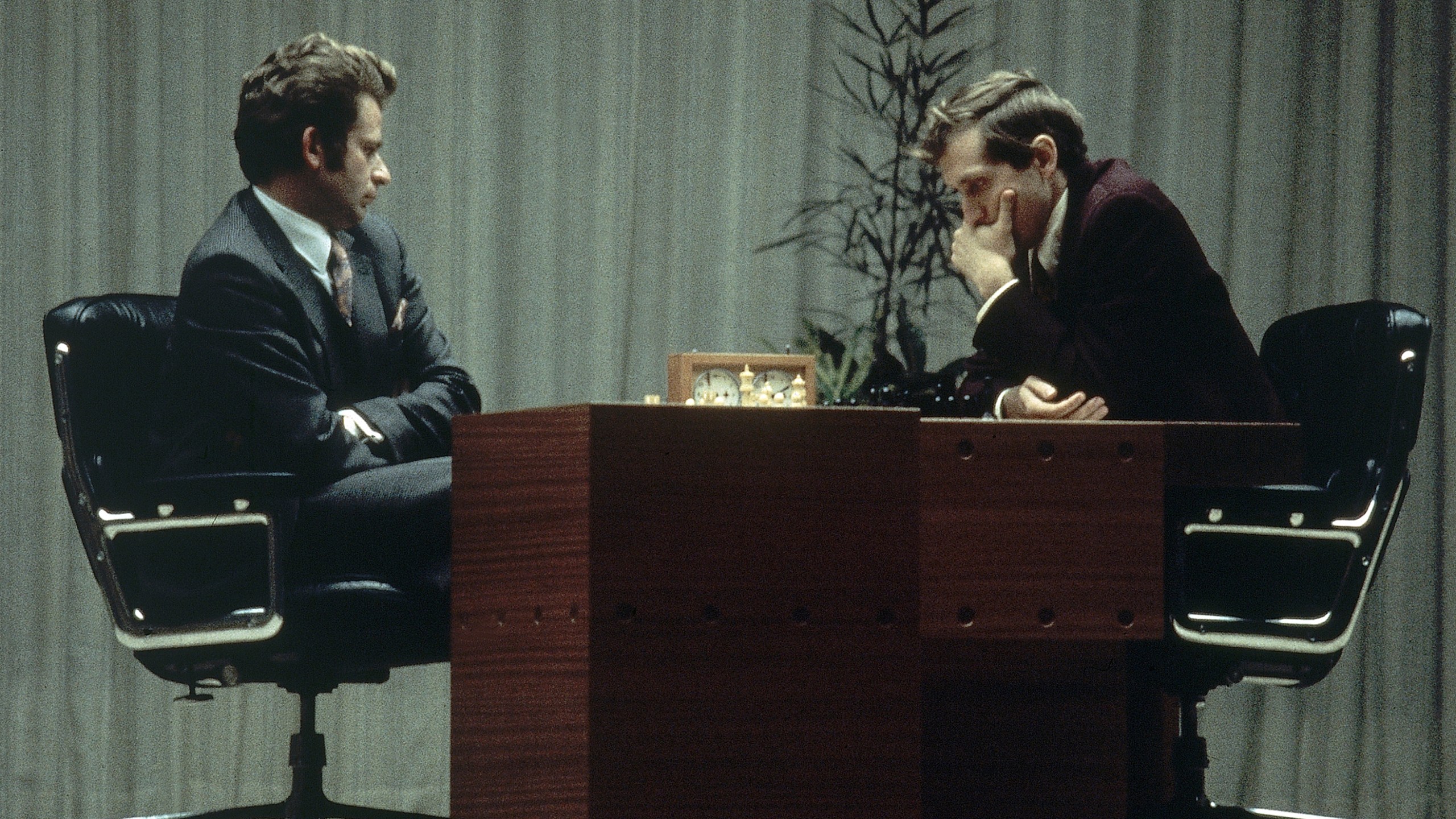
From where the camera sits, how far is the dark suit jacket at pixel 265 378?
2.37 meters

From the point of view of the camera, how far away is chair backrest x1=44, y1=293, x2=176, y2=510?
2.27m

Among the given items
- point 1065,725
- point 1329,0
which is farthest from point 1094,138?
point 1065,725

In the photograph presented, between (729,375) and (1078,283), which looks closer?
(729,375)

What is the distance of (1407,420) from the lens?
2.31 m

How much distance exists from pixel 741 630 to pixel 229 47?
8.03 feet

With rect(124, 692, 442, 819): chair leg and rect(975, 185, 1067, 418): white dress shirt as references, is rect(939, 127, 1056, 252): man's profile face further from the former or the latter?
rect(124, 692, 442, 819): chair leg

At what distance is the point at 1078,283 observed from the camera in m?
2.44

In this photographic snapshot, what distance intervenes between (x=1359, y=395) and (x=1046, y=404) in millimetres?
513

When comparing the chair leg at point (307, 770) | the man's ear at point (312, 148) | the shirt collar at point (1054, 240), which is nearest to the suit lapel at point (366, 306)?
the man's ear at point (312, 148)

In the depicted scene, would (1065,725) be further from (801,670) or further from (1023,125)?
(1023,125)

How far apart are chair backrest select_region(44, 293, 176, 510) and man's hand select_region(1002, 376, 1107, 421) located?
1.38 metres

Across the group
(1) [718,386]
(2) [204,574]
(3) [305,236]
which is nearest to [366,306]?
(3) [305,236]

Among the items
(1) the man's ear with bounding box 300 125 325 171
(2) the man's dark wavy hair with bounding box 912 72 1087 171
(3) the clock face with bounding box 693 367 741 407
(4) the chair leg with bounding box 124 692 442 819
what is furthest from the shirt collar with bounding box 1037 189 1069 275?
(4) the chair leg with bounding box 124 692 442 819

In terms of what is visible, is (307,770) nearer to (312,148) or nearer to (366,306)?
(366,306)
